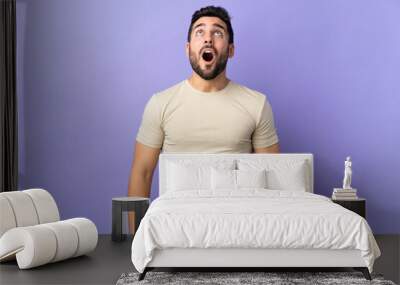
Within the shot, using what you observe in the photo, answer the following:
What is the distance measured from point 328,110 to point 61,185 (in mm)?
2834

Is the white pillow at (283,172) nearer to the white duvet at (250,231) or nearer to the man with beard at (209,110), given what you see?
the man with beard at (209,110)

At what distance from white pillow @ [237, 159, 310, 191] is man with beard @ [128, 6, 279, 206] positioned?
1.08ft

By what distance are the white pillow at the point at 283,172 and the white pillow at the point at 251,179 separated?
4.6 inches

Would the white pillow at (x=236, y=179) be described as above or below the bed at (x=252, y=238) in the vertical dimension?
above

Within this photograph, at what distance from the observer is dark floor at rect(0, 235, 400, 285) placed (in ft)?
16.1

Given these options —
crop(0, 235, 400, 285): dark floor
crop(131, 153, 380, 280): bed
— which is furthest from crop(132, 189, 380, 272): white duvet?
crop(0, 235, 400, 285): dark floor

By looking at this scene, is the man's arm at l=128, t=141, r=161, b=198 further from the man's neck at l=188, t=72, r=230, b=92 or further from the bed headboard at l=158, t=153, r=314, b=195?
the man's neck at l=188, t=72, r=230, b=92

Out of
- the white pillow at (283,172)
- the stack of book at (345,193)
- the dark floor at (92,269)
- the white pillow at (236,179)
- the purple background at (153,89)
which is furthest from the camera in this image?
the purple background at (153,89)

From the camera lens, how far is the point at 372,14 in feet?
23.6

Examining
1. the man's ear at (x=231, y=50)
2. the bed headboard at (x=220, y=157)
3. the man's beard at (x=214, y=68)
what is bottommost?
the bed headboard at (x=220, y=157)

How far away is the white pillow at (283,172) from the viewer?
6.34 m

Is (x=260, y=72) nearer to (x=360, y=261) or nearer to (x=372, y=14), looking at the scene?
(x=372, y=14)

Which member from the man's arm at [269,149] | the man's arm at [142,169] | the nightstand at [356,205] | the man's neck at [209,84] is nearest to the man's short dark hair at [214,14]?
the man's neck at [209,84]

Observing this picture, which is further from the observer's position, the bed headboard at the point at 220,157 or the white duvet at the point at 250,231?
the bed headboard at the point at 220,157
